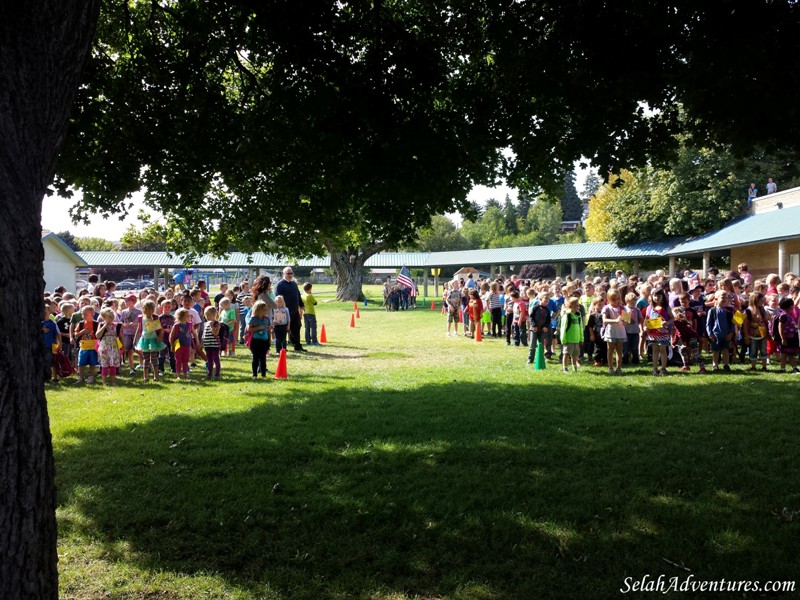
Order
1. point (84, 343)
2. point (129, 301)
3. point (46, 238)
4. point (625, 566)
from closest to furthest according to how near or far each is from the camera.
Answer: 1. point (625, 566)
2. point (84, 343)
3. point (129, 301)
4. point (46, 238)

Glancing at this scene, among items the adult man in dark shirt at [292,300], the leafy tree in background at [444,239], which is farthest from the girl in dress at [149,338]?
the leafy tree in background at [444,239]

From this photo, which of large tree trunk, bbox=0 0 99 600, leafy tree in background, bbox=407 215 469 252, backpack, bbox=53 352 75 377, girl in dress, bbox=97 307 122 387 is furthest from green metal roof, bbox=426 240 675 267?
large tree trunk, bbox=0 0 99 600

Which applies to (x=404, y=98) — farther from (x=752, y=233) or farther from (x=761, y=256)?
(x=761, y=256)

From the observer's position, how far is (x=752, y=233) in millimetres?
27078

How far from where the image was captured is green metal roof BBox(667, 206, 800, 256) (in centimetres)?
2314

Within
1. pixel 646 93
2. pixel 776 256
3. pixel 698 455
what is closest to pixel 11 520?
pixel 698 455

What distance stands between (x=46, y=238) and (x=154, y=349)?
33.5 m

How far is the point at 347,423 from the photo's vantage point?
814cm

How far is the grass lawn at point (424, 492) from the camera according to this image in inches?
163

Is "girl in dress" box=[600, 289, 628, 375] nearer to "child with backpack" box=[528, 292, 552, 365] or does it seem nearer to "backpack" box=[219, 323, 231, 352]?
"child with backpack" box=[528, 292, 552, 365]

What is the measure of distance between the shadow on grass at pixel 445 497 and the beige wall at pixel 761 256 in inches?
833

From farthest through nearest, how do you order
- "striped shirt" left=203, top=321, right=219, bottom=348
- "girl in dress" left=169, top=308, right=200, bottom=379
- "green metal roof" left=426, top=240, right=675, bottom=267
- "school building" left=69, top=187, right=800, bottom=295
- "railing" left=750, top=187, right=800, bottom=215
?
"green metal roof" left=426, top=240, right=675, bottom=267
"railing" left=750, top=187, right=800, bottom=215
"school building" left=69, top=187, right=800, bottom=295
"girl in dress" left=169, top=308, right=200, bottom=379
"striped shirt" left=203, top=321, right=219, bottom=348

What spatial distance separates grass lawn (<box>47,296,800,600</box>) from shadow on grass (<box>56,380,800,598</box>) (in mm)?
20

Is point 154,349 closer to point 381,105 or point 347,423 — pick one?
point 347,423
